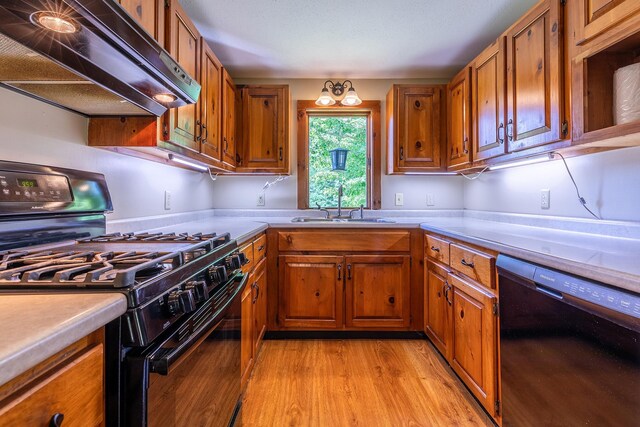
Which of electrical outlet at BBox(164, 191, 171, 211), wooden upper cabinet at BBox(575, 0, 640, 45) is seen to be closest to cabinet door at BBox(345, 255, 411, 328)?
electrical outlet at BBox(164, 191, 171, 211)

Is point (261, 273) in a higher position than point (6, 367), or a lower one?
lower

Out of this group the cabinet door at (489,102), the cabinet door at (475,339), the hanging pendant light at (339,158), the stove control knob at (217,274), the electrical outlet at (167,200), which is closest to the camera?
the stove control knob at (217,274)

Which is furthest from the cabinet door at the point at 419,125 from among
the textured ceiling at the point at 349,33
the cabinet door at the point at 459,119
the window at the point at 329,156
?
the window at the point at 329,156

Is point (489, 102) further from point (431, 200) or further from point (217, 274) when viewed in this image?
point (217, 274)

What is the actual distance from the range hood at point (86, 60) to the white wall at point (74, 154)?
6 centimetres

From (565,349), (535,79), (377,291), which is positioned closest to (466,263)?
(565,349)

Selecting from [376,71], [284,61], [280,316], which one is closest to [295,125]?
[284,61]

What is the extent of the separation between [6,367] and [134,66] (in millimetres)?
907

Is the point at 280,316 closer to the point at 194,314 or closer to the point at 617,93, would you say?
the point at 194,314

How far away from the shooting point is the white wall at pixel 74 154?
108 centimetres

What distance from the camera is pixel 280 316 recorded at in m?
2.31

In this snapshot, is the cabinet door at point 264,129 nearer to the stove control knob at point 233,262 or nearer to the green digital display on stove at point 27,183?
the stove control knob at point 233,262

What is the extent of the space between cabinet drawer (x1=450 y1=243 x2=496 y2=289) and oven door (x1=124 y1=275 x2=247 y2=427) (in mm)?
1070

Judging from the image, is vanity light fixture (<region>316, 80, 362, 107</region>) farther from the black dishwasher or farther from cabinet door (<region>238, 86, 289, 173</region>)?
the black dishwasher
